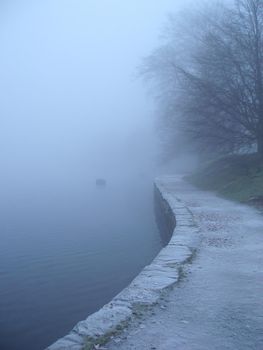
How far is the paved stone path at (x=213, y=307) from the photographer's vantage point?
12.6ft

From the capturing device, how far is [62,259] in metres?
10.4

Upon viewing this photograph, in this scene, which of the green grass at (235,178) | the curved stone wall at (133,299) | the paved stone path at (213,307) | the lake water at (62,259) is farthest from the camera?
the green grass at (235,178)

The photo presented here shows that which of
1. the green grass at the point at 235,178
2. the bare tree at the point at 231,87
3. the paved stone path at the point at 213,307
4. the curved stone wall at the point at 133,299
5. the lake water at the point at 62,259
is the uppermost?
the bare tree at the point at 231,87

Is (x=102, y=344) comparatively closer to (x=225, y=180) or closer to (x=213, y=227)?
(x=213, y=227)

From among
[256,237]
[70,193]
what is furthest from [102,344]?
[70,193]

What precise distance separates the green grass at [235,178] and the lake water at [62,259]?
2.88m

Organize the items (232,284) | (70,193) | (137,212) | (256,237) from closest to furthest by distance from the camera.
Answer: (232,284)
(256,237)
(137,212)
(70,193)

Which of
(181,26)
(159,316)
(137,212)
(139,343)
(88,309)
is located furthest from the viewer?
(181,26)

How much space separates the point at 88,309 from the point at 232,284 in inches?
110

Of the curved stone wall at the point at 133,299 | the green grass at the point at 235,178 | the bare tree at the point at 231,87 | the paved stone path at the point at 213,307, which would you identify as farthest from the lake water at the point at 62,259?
the bare tree at the point at 231,87

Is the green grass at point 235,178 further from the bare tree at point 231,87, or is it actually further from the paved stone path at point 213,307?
the paved stone path at point 213,307

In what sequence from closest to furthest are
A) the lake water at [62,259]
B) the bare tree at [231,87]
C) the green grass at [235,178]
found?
the lake water at [62,259], the green grass at [235,178], the bare tree at [231,87]

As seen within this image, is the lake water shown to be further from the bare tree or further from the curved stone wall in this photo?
the bare tree

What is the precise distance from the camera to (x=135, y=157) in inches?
1898
